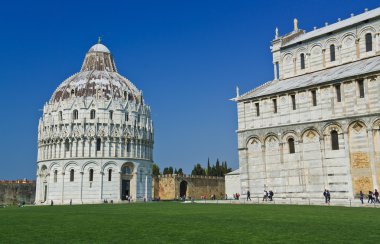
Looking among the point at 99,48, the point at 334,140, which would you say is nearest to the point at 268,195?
the point at 334,140

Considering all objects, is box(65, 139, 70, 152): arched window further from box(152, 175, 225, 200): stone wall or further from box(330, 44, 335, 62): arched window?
box(330, 44, 335, 62): arched window

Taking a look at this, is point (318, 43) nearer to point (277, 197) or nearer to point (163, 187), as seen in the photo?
point (277, 197)

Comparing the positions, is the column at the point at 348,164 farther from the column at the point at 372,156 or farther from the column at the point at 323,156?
the column at the point at 323,156

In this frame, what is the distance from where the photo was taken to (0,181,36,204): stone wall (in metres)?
78.9

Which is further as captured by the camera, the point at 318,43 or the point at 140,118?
the point at 140,118

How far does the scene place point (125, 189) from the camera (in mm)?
70062

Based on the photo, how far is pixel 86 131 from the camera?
225 feet

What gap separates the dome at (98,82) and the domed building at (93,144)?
6.5 inches

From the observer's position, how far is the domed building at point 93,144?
67.8 meters

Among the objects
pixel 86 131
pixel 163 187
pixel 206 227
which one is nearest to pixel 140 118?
pixel 86 131

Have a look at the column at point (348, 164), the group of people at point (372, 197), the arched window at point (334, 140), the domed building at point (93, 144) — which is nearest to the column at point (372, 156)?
the group of people at point (372, 197)

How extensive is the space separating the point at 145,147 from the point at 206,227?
58277 mm

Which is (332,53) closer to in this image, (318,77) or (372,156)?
(318,77)

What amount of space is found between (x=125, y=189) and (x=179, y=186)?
47.0ft
